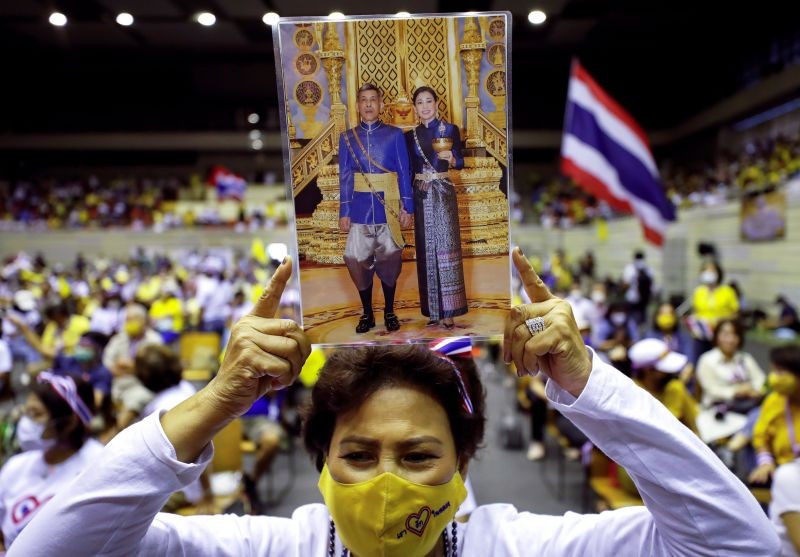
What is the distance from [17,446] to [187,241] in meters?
19.1

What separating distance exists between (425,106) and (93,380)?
468cm

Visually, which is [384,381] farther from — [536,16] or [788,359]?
[788,359]

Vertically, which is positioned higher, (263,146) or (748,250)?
(263,146)

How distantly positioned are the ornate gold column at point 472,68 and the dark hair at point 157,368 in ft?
9.98

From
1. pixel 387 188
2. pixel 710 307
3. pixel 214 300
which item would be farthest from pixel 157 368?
pixel 214 300

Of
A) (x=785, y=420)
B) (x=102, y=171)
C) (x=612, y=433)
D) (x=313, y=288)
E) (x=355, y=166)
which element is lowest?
(x=785, y=420)

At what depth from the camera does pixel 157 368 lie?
12.1 ft

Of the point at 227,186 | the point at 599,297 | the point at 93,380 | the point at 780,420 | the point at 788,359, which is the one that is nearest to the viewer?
the point at 788,359

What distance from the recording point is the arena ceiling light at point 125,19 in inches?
94.9

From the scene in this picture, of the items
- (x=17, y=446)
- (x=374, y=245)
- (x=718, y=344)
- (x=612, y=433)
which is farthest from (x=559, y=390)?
(x=718, y=344)

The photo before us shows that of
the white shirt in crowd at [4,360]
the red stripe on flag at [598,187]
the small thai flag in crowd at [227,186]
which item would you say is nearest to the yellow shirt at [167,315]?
the white shirt in crowd at [4,360]

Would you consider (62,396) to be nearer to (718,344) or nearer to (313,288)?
(313,288)

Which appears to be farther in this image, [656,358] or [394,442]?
[656,358]

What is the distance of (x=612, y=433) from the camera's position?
46.1 inches
